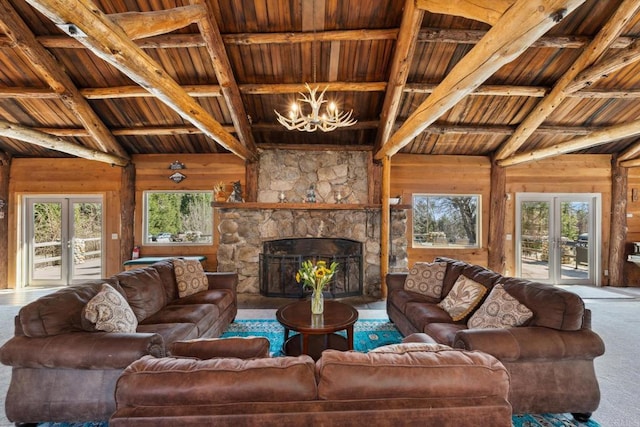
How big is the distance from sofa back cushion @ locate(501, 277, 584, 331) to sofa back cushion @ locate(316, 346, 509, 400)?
1.35 m

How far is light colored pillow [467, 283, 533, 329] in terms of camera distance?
6.94 feet

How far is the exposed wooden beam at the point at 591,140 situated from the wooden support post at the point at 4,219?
1022cm

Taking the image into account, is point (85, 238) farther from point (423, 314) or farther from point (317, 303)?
point (423, 314)

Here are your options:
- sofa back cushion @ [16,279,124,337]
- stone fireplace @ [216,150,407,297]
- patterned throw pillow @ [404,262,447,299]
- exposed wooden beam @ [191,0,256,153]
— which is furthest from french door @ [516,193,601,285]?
sofa back cushion @ [16,279,124,337]

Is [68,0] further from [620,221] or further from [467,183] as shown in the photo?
[620,221]

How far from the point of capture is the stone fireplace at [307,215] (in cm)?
505

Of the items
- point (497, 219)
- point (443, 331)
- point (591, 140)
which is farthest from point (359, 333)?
point (591, 140)

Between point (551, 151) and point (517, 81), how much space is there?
1487 mm

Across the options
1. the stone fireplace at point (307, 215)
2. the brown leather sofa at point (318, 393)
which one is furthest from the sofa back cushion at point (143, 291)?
the stone fireplace at point (307, 215)

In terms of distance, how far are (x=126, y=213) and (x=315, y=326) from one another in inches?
201

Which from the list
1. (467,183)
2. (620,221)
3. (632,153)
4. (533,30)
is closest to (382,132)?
(467,183)

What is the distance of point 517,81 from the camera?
4.18 metres

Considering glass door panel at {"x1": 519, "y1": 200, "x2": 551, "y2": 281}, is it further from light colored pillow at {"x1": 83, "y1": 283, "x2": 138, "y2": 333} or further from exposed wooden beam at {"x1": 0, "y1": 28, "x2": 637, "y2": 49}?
light colored pillow at {"x1": 83, "y1": 283, "x2": 138, "y2": 333}

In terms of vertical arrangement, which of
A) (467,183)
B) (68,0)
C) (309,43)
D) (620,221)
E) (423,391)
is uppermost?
(309,43)
